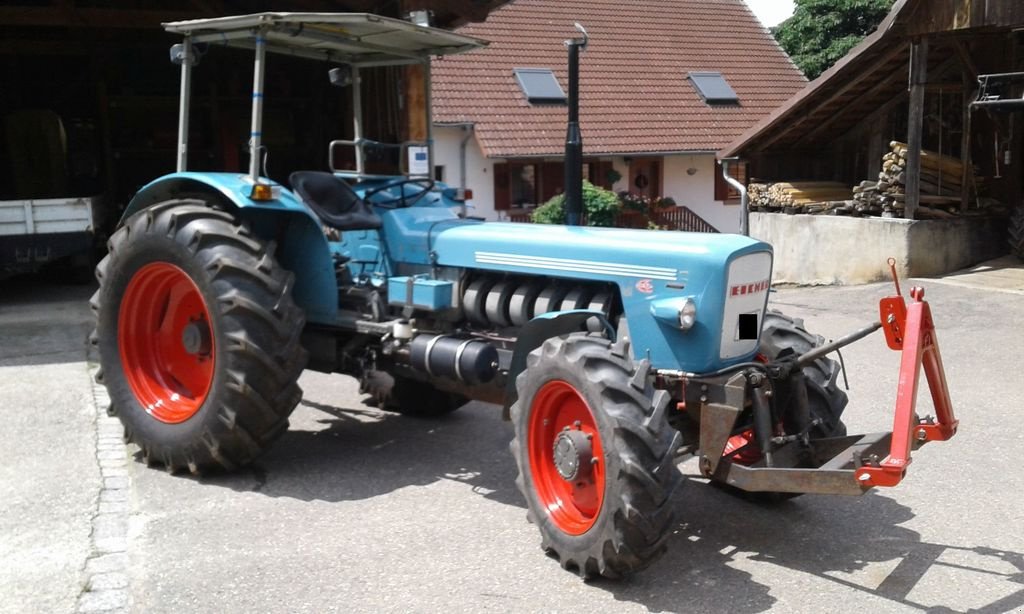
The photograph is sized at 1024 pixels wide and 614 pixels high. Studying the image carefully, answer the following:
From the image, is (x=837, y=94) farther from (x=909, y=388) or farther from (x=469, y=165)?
(x=909, y=388)

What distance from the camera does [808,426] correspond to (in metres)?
4.39

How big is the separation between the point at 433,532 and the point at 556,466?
751 mm

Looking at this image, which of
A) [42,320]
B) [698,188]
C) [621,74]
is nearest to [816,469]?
[42,320]

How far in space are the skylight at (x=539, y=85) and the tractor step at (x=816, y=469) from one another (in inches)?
686

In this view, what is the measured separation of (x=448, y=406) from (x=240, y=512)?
2014 millimetres

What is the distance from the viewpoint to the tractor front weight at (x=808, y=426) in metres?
3.67

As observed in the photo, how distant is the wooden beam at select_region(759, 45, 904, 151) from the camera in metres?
13.4

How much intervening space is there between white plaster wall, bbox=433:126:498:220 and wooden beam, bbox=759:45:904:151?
6406 mm

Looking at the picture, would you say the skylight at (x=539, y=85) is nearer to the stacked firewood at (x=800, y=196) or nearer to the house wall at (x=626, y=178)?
the house wall at (x=626, y=178)

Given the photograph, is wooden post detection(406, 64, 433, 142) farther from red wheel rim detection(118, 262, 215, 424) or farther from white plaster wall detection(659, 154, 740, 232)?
white plaster wall detection(659, 154, 740, 232)

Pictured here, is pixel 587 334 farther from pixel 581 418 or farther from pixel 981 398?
pixel 981 398

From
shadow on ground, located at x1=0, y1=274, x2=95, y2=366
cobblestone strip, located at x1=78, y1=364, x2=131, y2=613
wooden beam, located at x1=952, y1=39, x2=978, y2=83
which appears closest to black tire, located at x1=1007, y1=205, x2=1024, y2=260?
wooden beam, located at x1=952, y1=39, x2=978, y2=83

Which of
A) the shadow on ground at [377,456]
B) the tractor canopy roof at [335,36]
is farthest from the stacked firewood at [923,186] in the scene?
the tractor canopy roof at [335,36]

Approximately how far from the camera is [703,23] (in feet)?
87.5
